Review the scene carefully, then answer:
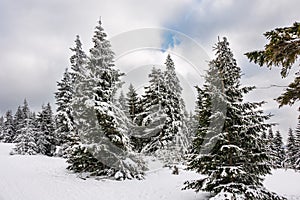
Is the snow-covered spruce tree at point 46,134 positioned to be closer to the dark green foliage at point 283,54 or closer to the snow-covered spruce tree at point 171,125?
the snow-covered spruce tree at point 171,125

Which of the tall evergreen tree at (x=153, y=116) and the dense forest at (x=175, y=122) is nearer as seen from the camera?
the dense forest at (x=175, y=122)

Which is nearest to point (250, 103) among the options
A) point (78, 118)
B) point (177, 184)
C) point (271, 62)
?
point (271, 62)

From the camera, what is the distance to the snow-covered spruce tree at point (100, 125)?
16.1 meters

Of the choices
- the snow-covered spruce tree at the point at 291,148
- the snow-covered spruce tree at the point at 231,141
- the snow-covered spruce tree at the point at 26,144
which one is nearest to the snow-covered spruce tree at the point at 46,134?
the snow-covered spruce tree at the point at 26,144

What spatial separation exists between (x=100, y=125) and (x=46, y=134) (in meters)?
26.1

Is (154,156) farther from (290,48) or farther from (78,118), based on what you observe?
(290,48)

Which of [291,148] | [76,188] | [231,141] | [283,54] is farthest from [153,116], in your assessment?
[291,148]

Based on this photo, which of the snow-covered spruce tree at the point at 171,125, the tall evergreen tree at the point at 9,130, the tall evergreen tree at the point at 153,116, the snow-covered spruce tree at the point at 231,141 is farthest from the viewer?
the tall evergreen tree at the point at 9,130

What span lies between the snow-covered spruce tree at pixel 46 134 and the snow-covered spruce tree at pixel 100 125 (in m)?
23.1

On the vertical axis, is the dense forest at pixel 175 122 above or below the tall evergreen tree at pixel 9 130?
below

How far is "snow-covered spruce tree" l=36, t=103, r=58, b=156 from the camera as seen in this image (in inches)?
1481

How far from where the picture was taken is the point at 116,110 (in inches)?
676

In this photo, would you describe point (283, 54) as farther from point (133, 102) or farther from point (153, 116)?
point (133, 102)

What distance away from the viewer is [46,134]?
38594 mm
